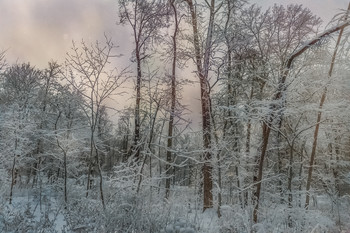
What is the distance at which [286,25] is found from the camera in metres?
A: 13.5

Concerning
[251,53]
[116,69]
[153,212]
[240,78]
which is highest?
[251,53]

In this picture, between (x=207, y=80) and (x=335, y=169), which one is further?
(x=335, y=169)

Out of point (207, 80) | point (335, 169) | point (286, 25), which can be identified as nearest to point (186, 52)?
point (207, 80)

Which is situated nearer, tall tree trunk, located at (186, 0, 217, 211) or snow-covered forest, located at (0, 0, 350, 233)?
snow-covered forest, located at (0, 0, 350, 233)

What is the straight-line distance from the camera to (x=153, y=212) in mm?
5914

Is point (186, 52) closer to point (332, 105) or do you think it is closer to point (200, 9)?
point (200, 9)

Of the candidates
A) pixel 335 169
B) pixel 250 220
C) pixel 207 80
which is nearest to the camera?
pixel 250 220

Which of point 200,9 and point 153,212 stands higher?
point 200,9

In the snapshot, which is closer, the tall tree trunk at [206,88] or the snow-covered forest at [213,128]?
the snow-covered forest at [213,128]

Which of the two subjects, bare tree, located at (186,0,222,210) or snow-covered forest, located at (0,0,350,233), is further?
bare tree, located at (186,0,222,210)

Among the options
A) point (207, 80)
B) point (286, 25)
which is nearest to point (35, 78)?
point (207, 80)

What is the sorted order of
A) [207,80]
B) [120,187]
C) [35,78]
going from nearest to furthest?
[120,187], [207,80], [35,78]

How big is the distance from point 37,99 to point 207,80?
53.6ft

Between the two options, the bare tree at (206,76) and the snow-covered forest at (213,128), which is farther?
the bare tree at (206,76)
